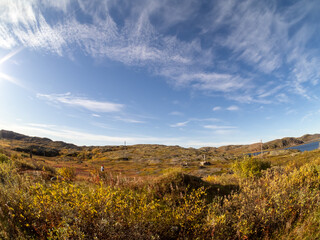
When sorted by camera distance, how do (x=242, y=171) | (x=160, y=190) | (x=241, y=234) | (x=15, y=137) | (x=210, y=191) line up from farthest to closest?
(x=15, y=137), (x=242, y=171), (x=210, y=191), (x=160, y=190), (x=241, y=234)

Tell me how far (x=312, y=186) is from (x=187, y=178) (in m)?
6.33

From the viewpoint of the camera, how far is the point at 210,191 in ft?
27.2

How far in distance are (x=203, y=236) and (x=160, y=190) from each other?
338cm

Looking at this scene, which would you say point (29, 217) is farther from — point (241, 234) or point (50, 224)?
point (241, 234)

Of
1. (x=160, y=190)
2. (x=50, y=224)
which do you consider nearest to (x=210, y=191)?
(x=160, y=190)

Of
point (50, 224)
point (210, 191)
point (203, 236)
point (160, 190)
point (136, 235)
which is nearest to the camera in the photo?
point (136, 235)

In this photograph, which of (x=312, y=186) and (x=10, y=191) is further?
(x=312, y=186)

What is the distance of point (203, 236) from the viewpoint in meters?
4.20

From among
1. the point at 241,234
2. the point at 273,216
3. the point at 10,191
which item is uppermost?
the point at 10,191

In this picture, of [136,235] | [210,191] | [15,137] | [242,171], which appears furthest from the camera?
[15,137]

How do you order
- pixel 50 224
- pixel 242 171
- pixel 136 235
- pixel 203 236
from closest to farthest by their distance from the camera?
pixel 136 235
pixel 50 224
pixel 203 236
pixel 242 171

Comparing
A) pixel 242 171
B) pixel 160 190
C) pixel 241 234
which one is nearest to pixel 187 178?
pixel 160 190

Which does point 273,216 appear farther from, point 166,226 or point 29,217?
point 29,217

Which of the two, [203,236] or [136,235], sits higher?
[136,235]
